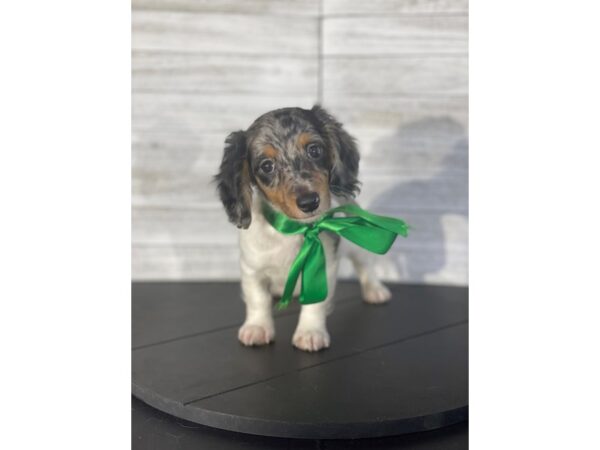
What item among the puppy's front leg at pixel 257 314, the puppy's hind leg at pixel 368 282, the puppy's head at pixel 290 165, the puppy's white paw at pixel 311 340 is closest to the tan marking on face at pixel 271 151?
the puppy's head at pixel 290 165

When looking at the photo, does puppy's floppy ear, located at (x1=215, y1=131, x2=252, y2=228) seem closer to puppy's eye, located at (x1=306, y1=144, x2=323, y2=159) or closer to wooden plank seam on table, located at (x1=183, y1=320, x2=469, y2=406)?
puppy's eye, located at (x1=306, y1=144, x2=323, y2=159)

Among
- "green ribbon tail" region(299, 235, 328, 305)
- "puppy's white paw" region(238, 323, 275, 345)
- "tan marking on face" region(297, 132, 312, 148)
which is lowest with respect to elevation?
"puppy's white paw" region(238, 323, 275, 345)

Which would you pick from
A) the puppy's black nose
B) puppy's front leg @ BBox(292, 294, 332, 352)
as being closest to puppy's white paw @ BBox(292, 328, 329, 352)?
puppy's front leg @ BBox(292, 294, 332, 352)

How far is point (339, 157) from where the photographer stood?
6.67 ft

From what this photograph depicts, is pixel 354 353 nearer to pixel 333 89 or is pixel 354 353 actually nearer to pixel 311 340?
pixel 311 340

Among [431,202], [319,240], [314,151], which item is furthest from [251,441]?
[431,202]

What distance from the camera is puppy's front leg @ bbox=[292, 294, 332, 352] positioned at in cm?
218

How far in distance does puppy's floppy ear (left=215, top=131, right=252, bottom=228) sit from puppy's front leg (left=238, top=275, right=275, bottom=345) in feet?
0.84

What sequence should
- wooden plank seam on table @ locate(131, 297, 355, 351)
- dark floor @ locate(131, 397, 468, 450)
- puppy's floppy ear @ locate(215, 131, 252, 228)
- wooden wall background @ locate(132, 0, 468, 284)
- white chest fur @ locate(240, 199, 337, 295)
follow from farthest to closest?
wooden wall background @ locate(132, 0, 468, 284) < wooden plank seam on table @ locate(131, 297, 355, 351) < white chest fur @ locate(240, 199, 337, 295) < puppy's floppy ear @ locate(215, 131, 252, 228) < dark floor @ locate(131, 397, 468, 450)

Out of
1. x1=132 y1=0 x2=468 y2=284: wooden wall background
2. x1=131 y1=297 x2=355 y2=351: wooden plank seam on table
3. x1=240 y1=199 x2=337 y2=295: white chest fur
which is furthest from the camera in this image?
x1=132 y1=0 x2=468 y2=284: wooden wall background

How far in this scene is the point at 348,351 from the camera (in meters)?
2.18

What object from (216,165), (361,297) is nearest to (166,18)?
(216,165)

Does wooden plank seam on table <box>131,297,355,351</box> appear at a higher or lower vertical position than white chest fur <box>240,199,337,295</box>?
lower

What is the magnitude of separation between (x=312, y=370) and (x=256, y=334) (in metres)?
0.26
